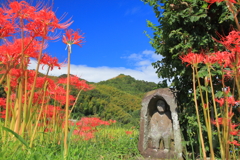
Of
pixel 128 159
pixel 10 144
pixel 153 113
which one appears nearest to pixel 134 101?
pixel 153 113

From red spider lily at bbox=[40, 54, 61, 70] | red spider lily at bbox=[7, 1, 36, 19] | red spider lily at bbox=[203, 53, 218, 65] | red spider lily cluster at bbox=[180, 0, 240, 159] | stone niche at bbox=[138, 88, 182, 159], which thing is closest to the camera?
red spider lily cluster at bbox=[180, 0, 240, 159]

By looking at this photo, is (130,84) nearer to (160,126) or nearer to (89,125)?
(89,125)

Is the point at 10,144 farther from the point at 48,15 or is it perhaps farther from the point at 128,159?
the point at 128,159

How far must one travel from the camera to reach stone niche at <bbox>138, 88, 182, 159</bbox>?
413 centimetres

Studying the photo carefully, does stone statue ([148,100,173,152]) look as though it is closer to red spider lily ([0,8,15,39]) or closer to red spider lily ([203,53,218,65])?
red spider lily ([203,53,218,65])

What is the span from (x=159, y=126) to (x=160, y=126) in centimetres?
3

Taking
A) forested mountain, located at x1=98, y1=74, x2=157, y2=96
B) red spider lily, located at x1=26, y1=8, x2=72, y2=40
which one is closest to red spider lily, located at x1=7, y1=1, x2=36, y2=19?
red spider lily, located at x1=26, y1=8, x2=72, y2=40

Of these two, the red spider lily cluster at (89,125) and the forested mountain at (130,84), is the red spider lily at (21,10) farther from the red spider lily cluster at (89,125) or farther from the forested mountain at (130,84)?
the forested mountain at (130,84)

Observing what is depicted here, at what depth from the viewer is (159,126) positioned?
178 inches

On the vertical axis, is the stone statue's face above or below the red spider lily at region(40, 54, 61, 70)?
below

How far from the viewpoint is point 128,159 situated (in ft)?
12.6

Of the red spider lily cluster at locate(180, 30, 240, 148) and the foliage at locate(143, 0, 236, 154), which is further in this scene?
the foliage at locate(143, 0, 236, 154)

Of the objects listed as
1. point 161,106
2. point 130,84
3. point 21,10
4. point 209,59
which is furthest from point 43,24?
point 130,84

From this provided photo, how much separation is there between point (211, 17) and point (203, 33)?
0.43m
